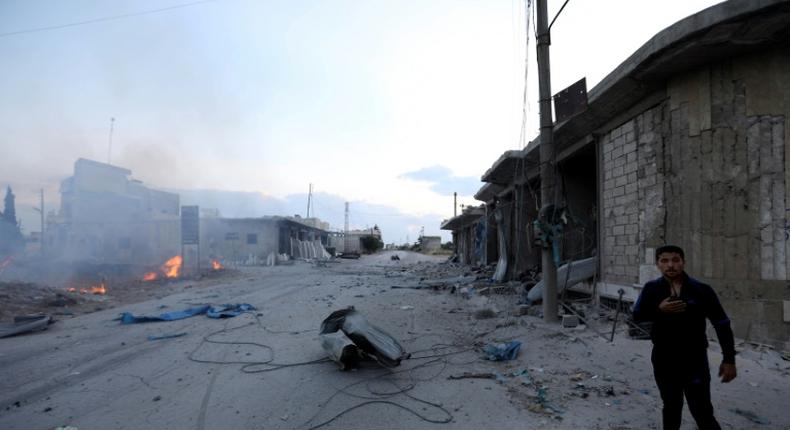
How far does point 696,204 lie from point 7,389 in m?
9.03

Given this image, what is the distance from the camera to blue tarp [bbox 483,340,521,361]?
594 cm

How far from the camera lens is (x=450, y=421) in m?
3.96

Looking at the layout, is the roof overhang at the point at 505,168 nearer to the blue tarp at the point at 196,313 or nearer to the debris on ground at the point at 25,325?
the blue tarp at the point at 196,313

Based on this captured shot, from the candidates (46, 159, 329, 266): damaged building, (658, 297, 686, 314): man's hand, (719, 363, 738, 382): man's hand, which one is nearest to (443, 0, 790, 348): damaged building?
(719, 363, 738, 382): man's hand

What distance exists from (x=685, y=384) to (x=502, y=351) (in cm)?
309

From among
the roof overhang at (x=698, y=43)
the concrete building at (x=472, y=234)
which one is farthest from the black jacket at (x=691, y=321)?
the concrete building at (x=472, y=234)

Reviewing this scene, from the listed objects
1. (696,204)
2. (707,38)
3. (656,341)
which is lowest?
(656,341)

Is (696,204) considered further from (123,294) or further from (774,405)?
(123,294)

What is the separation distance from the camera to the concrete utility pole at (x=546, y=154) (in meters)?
7.71

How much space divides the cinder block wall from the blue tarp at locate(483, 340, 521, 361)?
108 inches

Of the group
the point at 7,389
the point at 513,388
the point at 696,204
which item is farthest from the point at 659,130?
the point at 7,389

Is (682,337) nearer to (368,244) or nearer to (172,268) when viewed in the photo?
(172,268)

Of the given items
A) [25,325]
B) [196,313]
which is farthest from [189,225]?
[25,325]

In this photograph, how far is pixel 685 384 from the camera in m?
3.04
